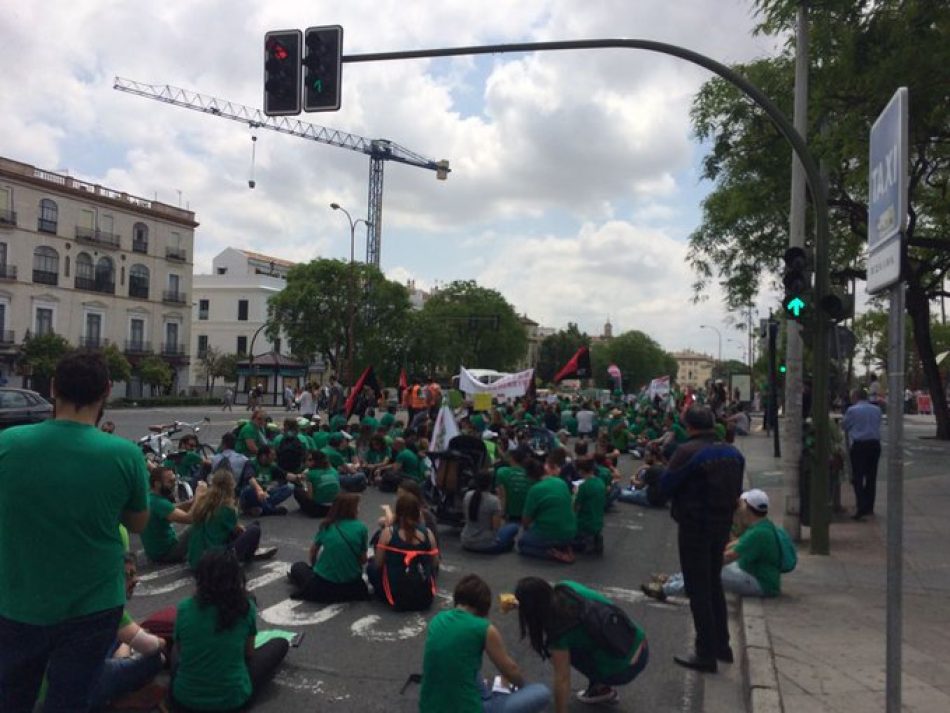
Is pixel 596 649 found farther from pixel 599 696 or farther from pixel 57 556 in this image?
pixel 57 556

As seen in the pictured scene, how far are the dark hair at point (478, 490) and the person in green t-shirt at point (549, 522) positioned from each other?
0.64 m

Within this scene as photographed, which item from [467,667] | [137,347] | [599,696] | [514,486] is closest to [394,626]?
[599,696]

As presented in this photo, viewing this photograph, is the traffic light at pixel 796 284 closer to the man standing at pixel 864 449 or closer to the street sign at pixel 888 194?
the man standing at pixel 864 449

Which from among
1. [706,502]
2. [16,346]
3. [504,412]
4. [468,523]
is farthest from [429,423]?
[16,346]

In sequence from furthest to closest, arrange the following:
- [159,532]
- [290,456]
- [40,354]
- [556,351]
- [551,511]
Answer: [556,351] < [40,354] < [290,456] < [551,511] < [159,532]

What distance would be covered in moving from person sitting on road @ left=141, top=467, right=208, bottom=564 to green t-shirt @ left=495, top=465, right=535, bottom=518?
3855mm

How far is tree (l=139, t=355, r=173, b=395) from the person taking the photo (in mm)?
53656

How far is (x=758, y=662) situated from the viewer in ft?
19.1

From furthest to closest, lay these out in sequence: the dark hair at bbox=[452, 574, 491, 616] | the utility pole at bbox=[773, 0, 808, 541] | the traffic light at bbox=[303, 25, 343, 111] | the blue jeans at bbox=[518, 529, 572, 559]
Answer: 1. the utility pole at bbox=[773, 0, 808, 541]
2. the traffic light at bbox=[303, 25, 343, 111]
3. the blue jeans at bbox=[518, 529, 572, 559]
4. the dark hair at bbox=[452, 574, 491, 616]

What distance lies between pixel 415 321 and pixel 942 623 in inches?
2223

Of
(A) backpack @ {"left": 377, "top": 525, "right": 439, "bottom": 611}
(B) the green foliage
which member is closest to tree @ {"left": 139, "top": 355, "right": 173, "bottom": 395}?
(A) backpack @ {"left": 377, "top": 525, "right": 439, "bottom": 611}

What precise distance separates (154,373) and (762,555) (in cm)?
5145

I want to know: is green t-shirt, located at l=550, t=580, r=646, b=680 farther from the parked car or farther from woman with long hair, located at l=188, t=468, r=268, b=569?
the parked car

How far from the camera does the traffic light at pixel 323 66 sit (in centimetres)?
940
